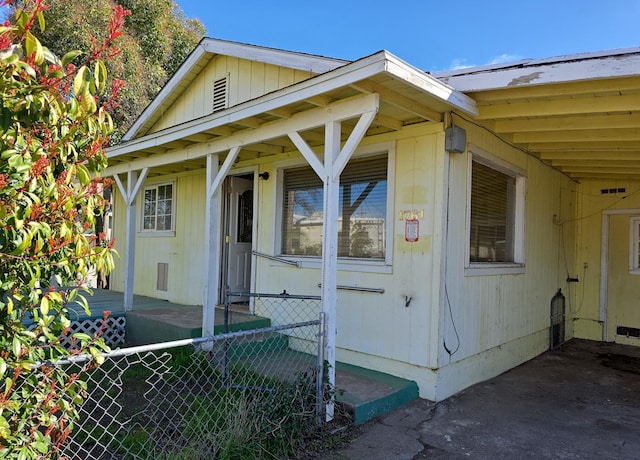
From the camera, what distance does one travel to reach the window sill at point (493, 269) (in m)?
4.79

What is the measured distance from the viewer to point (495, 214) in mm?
5488

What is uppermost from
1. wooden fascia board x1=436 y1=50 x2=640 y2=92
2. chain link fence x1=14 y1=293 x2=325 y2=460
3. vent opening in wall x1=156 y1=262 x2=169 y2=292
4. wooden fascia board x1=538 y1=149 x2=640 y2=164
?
wooden fascia board x1=436 y1=50 x2=640 y2=92

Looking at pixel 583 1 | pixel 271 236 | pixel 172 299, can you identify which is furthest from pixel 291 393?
pixel 583 1

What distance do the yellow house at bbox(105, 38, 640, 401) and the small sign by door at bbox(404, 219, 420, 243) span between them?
2cm

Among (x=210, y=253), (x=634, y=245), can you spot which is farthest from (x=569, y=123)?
(x=210, y=253)

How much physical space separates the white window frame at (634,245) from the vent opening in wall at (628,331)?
2.96ft

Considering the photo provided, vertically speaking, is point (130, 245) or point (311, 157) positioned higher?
point (311, 157)

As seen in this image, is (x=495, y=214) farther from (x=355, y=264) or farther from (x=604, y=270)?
Answer: (x=604, y=270)

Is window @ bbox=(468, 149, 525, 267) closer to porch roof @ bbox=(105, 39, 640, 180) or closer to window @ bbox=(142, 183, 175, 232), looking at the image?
porch roof @ bbox=(105, 39, 640, 180)

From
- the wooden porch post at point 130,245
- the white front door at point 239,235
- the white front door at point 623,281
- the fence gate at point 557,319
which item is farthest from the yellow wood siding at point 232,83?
the white front door at point 623,281

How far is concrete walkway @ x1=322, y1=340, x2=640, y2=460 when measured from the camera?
3344mm

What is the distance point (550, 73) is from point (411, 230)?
185cm

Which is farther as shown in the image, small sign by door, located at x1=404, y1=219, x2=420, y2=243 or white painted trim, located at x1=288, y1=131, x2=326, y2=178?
small sign by door, located at x1=404, y1=219, x2=420, y2=243

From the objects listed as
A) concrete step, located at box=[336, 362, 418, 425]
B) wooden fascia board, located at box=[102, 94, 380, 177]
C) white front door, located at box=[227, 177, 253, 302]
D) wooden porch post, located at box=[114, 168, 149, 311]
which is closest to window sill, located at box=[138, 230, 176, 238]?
wooden porch post, located at box=[114, 168, 149, 311]
